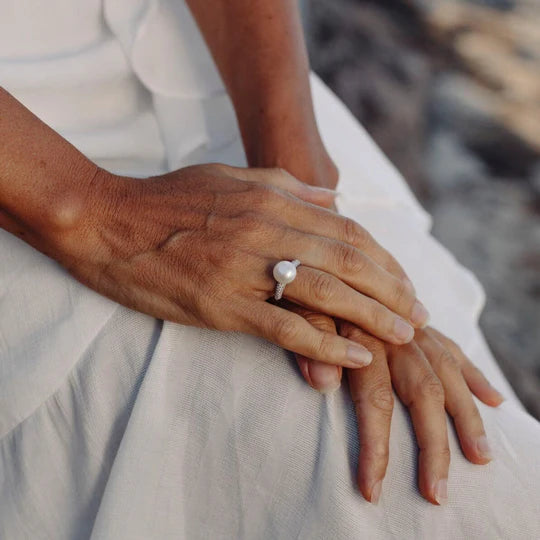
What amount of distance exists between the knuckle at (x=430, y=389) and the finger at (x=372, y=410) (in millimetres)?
40

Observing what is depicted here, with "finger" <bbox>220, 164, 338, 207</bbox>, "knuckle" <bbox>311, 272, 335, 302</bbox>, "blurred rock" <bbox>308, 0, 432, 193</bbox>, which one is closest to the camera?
"knuckle" <bbox>311, 272, 335, 302</bbox>

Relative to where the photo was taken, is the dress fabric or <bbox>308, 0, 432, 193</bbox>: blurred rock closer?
the dress fabric

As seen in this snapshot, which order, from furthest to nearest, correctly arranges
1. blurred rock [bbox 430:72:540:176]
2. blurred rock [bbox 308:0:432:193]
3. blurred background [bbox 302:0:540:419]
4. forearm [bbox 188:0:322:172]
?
blurred rock [bbox 430:72:540:176] → blurred rock [bbox 308:0:432:193] → blurred background [bbox 302:0:540:419] → forearm [bbox 188:0:322:172]

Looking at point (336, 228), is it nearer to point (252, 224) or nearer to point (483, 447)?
point (252, 224)

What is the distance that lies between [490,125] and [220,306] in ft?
9.69

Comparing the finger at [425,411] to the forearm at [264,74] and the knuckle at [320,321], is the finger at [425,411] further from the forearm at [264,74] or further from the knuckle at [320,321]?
the forearm at [264,74]

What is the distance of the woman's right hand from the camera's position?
2.96 ft

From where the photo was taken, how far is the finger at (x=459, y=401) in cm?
88

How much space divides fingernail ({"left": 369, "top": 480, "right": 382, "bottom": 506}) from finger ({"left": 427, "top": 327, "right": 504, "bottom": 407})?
0.27 metres

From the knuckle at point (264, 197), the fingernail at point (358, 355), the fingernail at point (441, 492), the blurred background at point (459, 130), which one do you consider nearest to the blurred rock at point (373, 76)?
the blurred background at point (459, 130)

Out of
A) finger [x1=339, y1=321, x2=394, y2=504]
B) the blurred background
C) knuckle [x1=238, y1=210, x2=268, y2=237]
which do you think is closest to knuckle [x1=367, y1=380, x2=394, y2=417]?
finger [x1=339, y1=321, x2=394, y2=504]

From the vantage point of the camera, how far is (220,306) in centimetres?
90

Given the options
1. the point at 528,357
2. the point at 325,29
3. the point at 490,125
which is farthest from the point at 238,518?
the point at 490,125

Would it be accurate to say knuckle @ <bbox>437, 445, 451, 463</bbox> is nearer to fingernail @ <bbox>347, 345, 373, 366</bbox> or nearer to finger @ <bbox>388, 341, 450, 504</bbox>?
finger @ <bbox>388, 341, 450, 504</bbox>
